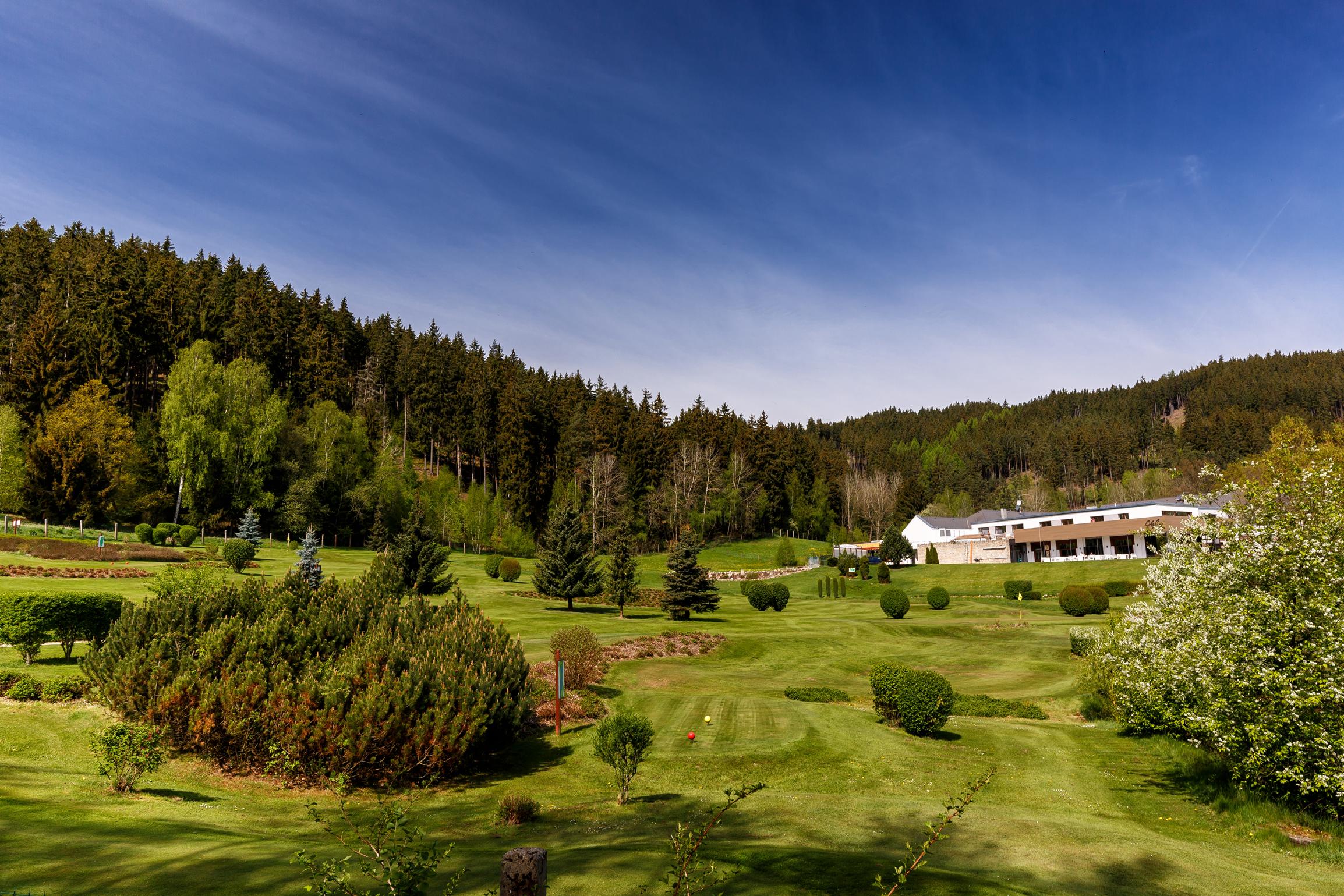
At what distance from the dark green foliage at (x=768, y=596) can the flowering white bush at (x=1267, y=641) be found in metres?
39.1

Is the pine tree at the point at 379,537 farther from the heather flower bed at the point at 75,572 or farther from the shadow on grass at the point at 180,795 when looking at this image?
the shadow on grass at the point at 180,795

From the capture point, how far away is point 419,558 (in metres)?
43.0

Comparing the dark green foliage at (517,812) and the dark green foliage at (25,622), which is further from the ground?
the dark green foliage at (25,622)

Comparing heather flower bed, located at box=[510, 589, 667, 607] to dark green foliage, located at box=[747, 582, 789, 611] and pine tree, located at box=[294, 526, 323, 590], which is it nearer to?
dark green foliage, located at box=[747, 582, 789, 611]

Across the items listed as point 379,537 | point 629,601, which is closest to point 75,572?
point 379,537

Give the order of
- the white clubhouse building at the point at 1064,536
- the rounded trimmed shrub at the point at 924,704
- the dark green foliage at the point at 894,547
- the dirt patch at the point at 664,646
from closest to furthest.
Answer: the rounded trimmed shrub at the point at 924,704
the dirt patch at the point at 664,646
the white clubhouse building at the point at 1064,536
the dark green foliage at the point at 894,547

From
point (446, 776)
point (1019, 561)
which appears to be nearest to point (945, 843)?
point (446, 776)

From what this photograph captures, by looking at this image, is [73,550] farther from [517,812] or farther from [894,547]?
[894,547]

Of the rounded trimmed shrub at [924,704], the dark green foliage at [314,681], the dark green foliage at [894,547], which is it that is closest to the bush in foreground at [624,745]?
the dark green foliage at [314,681]

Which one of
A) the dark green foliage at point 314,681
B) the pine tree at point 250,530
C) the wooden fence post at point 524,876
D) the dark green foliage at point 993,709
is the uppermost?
the pine tree at point 250,530

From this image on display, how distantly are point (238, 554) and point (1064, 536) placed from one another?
83206mm

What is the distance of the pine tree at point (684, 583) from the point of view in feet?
150

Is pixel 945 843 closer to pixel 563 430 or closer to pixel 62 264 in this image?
pixel 563 430

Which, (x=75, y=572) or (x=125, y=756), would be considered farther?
(x=75, y=572)
